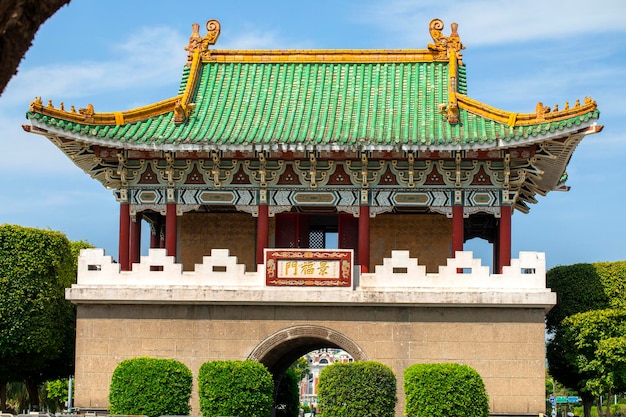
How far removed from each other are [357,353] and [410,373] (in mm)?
2200

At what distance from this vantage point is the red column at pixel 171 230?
93.9 feet

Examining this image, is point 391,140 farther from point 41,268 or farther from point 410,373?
point 41,268

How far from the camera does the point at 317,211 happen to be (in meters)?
30.1

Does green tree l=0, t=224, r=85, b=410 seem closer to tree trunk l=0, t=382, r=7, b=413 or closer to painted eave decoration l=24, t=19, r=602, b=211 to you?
tree trunk l=0, t=382, r=7, b=413

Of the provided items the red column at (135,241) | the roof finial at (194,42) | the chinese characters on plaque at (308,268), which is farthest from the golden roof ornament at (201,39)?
the chinese characters on plaque at (308,268)

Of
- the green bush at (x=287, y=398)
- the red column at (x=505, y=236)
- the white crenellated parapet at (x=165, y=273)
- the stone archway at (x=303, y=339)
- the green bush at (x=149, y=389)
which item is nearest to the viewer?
the green bush at (x=149, y=389)

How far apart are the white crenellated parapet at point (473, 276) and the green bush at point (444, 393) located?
2737 mm

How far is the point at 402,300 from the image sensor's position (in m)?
26.3

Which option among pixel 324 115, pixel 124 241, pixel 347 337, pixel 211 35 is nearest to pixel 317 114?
pixel 324 115

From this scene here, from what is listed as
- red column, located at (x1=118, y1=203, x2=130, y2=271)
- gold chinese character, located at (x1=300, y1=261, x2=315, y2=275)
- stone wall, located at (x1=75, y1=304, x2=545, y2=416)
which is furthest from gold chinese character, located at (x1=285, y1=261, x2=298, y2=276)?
red column, located at (x1=118, y1=203, x2=130, y2=271)

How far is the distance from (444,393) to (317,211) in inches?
306

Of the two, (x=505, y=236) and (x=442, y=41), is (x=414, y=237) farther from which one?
(x=442, y=41)

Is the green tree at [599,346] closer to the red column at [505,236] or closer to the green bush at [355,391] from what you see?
the red column at [505,236]

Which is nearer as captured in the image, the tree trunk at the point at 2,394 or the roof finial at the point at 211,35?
the roof finial at the point at 211,35
